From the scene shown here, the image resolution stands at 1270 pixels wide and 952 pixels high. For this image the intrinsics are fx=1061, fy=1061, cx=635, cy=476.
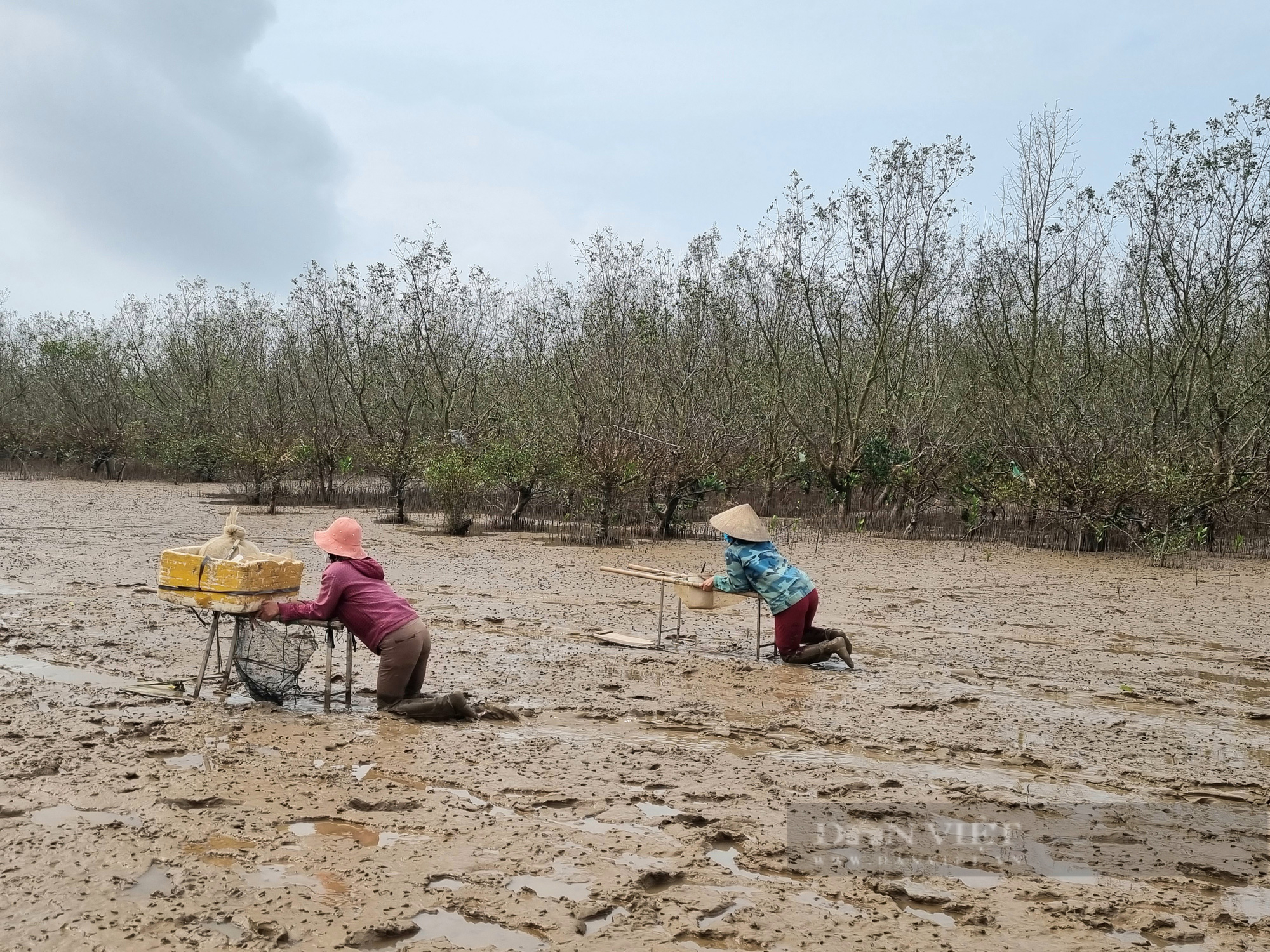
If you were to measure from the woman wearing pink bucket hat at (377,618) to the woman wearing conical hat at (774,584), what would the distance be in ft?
8.49

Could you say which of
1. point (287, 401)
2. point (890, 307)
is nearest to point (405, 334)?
point (287, 401)

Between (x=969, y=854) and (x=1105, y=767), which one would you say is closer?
(x=969, y=854)

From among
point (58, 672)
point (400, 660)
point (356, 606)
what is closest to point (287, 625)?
point (356, 606)

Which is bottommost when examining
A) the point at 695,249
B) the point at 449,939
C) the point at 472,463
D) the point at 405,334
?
the point at 449,939

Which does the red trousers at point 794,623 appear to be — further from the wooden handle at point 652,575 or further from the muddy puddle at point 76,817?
the muddy puddle at point 76,817

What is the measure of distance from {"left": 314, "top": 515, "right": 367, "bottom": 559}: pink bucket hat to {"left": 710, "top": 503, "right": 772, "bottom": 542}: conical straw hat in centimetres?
280

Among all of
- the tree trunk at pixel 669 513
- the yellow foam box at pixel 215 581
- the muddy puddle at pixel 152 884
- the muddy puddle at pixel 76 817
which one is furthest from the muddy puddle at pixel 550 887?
the tree trunk at pixel 669 513

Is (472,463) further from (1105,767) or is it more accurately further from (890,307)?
(1105,767)

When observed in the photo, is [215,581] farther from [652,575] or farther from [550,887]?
[652,575]

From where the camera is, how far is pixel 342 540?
6.33m

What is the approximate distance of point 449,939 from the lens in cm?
346

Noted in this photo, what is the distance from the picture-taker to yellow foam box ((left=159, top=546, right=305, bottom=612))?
5.94 metres

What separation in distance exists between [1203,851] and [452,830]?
308cm

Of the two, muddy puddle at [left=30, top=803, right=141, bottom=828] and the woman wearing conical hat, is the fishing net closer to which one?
muddy puddle at [left=30, top=803, right=141, bottom=828]
